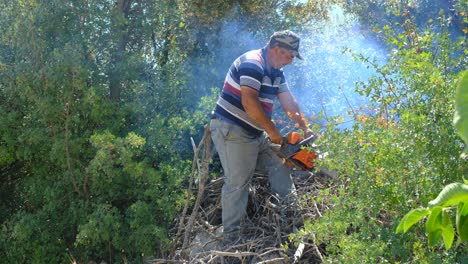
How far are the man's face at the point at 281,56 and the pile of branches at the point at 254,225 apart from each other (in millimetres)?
906

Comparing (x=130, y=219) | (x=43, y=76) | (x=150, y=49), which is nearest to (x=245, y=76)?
(x=130, y=219)

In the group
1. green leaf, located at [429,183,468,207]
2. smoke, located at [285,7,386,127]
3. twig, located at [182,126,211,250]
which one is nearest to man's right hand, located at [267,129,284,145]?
twig, located at [182,126,211,250]

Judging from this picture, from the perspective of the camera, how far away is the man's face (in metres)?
5.81

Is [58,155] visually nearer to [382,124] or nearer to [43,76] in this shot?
[43,76]

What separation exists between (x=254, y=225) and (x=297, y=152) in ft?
2.60

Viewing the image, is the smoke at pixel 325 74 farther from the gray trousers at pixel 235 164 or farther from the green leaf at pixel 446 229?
the green leaf at pixel 446 229

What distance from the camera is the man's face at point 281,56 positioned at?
5.81m

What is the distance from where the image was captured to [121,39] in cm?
775

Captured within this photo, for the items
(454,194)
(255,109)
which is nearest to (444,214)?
(454,194)

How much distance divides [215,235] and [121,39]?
2.86m

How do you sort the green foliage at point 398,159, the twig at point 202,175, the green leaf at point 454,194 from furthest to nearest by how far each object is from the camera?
1. the twig at point 202,175
2. the green foliage at point 398,159
3. the green leaf at point 454,194

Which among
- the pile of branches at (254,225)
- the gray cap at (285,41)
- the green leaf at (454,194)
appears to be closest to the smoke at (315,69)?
the pile of branches at (254,225)

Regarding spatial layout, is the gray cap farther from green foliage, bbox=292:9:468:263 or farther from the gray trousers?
green foliage, bbox=292:9:468:263

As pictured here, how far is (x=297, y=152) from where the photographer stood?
5.74 meters
